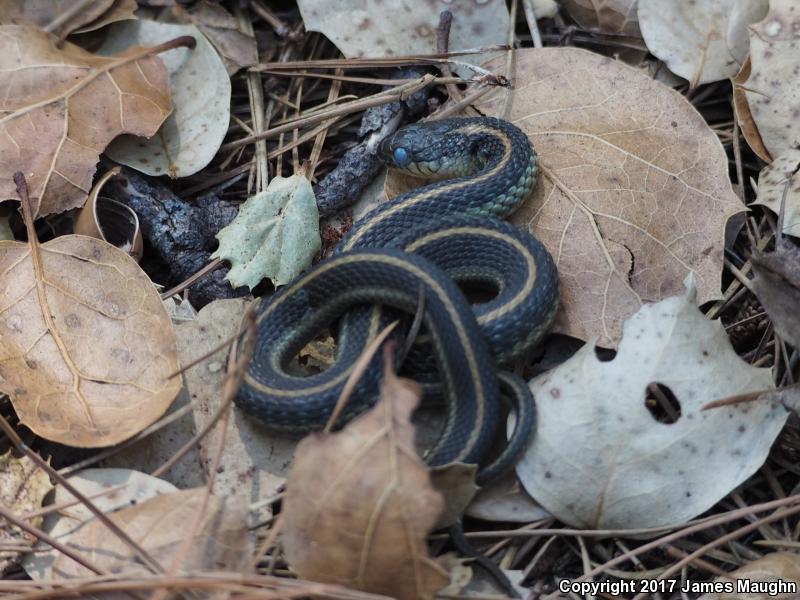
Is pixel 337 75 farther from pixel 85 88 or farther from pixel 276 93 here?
pixel 85 88

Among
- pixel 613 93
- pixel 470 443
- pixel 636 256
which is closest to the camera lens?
pixel 470 443

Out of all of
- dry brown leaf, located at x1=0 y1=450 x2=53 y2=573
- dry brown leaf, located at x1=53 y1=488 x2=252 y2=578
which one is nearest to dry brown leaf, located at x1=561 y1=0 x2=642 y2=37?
dry brown leaf, located at x1=53 y1=488 x2=252 y2=578

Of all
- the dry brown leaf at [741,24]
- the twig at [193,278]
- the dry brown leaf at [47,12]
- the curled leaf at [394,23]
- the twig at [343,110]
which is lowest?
the twig at [193,278]

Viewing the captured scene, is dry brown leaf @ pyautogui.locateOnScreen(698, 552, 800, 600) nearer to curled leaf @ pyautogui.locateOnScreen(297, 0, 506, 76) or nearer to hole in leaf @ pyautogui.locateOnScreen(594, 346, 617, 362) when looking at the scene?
hole in leaf @ pyautogui.locateOnScreen(594, 346, 617, 362)

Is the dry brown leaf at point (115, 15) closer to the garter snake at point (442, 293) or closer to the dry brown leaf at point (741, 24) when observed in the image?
the garter snake at point (442, 293)

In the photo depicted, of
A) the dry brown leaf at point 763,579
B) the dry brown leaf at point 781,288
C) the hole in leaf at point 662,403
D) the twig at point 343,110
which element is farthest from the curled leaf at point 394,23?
the dry brown leaf at point 763,579

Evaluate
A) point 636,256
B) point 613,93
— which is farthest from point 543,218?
point 613,93
